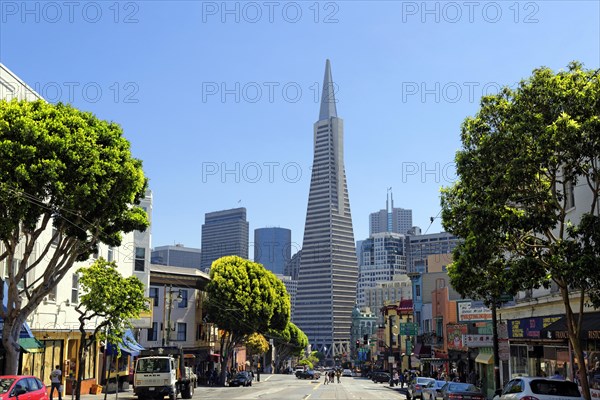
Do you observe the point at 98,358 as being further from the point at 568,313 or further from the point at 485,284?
the point at 568,313

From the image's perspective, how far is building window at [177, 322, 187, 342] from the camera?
221ft

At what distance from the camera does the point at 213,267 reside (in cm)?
6838

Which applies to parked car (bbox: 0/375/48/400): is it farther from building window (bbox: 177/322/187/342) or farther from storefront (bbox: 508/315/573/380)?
building window (bbox: 177/322/187/342)

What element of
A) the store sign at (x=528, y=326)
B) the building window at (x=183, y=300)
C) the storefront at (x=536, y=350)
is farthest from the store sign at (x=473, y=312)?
the building window at (x=183, y=300)

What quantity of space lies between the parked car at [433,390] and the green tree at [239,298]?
3265 cm

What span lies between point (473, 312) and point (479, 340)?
301 inches

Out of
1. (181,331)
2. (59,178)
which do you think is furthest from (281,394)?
(181,331)

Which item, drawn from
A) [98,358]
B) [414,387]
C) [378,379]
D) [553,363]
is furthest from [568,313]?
[378,379]

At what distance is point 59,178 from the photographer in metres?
22.1

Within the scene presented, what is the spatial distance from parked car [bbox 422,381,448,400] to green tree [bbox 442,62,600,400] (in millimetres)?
11842

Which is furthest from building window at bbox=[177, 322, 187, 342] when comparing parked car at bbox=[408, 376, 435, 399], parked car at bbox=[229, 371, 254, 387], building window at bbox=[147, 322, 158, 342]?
parked car at bbox=[408, 376, 435, 399]

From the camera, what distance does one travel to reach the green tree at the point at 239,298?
214ft

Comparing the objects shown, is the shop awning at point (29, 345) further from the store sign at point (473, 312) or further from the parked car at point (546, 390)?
the store sign at point (473, 312)

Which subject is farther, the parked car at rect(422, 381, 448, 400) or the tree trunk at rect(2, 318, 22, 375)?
the parked car at rect(422, 381, 448, 400)
